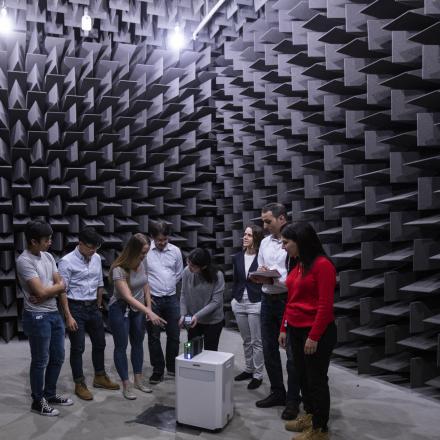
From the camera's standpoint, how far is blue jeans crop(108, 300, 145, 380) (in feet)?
11.2

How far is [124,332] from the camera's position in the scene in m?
3.43

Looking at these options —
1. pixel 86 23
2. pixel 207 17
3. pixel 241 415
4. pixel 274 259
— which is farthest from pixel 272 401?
pixel 207 17

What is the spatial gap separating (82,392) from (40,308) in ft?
2.53

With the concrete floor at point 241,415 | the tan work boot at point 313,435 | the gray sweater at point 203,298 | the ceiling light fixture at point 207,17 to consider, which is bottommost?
the concrete floor at point 241,415

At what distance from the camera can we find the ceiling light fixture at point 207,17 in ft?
19.4

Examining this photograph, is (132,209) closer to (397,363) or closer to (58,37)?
(58,37)

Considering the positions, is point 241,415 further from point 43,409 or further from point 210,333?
point 43,409

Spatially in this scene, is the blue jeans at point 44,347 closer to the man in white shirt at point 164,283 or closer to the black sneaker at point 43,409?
the black sneaker at point 43,409

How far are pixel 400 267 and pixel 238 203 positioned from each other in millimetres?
2412

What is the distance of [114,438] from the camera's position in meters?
2.79

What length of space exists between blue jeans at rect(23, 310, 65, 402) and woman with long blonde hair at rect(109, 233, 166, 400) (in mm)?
393

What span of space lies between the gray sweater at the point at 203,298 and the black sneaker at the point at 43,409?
107cm

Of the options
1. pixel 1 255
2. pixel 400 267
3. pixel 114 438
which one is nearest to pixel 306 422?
pixel 114 438

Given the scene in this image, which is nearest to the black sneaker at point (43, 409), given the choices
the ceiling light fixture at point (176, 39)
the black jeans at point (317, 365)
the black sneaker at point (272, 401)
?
the black sneaker at point (272, 401)
